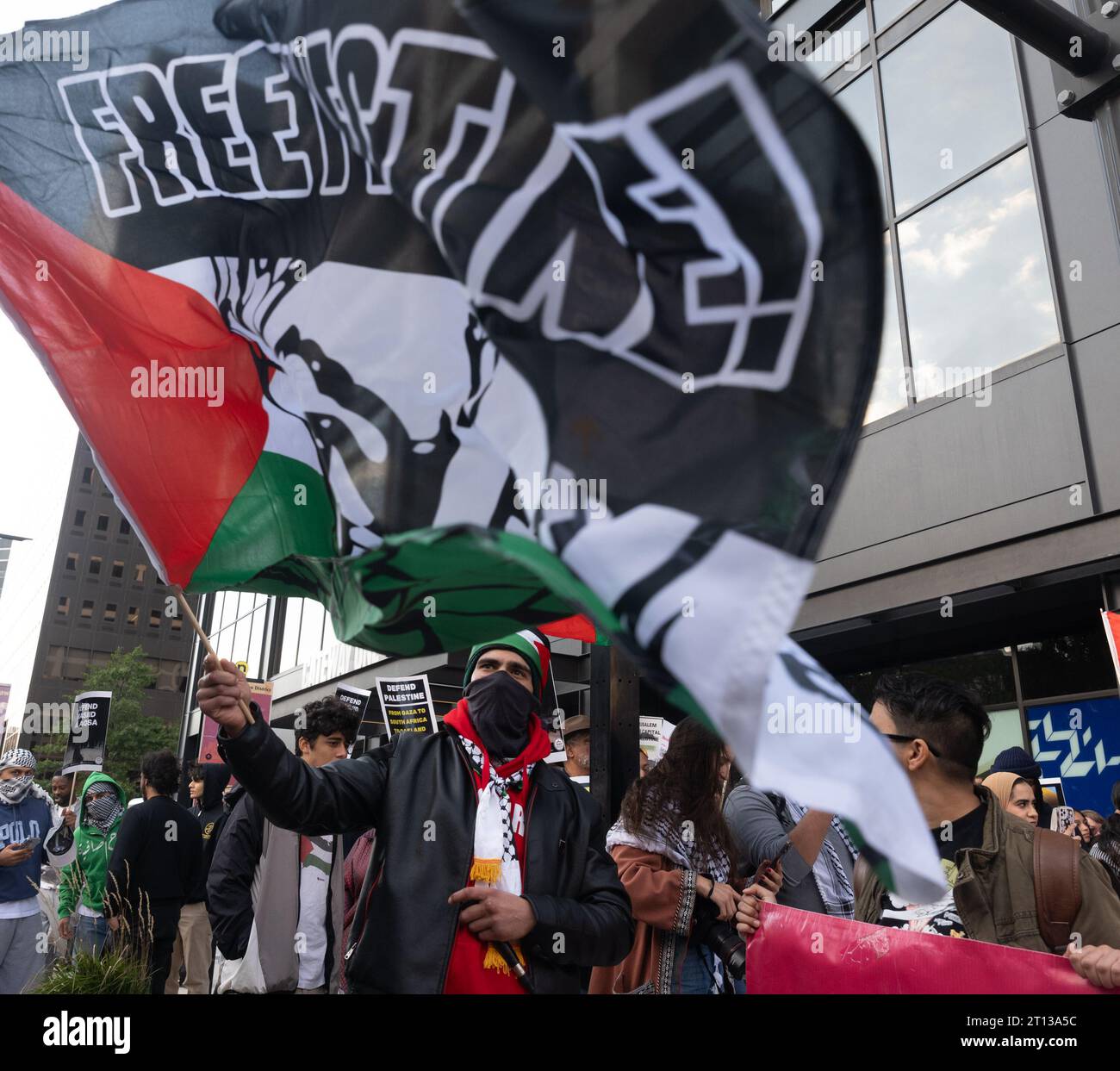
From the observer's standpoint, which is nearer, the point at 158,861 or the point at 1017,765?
the point at 1017,765

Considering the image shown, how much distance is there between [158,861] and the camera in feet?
23.7

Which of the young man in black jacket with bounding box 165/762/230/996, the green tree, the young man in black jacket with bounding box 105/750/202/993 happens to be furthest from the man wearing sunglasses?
the green tree

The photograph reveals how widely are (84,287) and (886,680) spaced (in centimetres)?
298

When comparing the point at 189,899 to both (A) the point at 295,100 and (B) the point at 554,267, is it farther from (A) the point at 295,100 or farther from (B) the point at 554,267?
(B) the point at 554,267

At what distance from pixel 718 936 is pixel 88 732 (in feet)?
30.5

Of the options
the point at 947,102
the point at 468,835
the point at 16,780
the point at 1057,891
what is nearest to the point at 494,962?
the point at 468,835

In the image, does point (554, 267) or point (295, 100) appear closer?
point (554, 267)

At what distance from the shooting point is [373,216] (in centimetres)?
286

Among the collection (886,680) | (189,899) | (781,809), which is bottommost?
→ (189,899)

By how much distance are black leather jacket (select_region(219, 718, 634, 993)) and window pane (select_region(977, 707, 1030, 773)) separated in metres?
10.3

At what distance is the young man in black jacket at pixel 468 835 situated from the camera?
278 cm

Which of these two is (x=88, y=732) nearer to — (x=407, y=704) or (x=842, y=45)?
(x=407, y=704)

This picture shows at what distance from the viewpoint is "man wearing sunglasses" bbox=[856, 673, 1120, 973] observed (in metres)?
2.78
